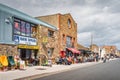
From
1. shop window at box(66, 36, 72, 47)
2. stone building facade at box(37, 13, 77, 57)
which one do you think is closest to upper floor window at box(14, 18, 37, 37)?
stone building facade at box(37, 13, 77, 57)

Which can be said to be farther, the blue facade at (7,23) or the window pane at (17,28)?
the window pane at (17,28)

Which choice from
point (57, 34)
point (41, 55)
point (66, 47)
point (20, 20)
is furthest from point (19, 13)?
point (66, 47)

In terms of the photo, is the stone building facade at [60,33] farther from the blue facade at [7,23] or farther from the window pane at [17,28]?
the blue facade at [7,23]

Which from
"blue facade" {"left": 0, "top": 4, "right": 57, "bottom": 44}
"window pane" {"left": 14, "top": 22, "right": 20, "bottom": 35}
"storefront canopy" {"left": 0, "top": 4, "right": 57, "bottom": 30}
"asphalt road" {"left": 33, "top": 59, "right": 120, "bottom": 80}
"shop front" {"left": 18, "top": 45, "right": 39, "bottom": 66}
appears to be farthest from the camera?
"shop front" {"left": 18, "top": 45, "right": 39, "bottom": 66}

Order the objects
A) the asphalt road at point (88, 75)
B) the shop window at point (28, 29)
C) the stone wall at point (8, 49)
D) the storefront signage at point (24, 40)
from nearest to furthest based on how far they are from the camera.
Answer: the asphalt road at point (88, 75) → the stone wall at point (8, 49) → the storefront signage at point (24, 40) → the shop window at point (28, 29)

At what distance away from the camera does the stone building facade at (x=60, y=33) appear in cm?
4092

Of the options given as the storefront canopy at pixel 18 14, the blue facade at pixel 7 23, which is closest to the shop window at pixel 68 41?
the storefront canopy at pixel 18 14

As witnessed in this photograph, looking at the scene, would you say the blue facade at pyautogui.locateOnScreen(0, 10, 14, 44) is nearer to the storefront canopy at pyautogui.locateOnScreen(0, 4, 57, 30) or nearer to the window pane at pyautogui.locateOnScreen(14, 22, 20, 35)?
Answer: the storefront canopy at pyautogui.locateOnScreen(0, 4, 57, 30)

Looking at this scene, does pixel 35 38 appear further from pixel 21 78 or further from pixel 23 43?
pixel 21 78

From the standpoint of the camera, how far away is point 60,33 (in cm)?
4462

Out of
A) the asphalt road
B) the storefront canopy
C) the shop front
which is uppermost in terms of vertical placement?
the storefront canopy

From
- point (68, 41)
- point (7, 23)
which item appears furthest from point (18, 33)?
point (68, 41)

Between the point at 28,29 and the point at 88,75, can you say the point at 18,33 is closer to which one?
the point at 28,29

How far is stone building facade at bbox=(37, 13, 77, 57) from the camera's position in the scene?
40925 mm
